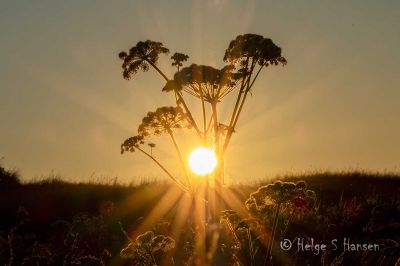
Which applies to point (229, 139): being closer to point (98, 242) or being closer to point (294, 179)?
point (98, 242)

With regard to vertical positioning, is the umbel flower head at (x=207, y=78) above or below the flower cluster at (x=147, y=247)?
above

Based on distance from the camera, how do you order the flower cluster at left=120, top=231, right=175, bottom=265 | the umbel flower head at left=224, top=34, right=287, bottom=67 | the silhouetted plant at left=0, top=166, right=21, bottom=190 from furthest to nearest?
the silhouetted plant at left=0, top=166, right=21, bottom=190, the umbel flower head at left=224, top=34, right=287, bottom=67, the flower cluster at left=120, top=231, right=175, bottom=265

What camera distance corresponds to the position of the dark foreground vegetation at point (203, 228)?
7125 mm

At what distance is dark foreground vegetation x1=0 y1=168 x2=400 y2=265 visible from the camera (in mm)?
7125

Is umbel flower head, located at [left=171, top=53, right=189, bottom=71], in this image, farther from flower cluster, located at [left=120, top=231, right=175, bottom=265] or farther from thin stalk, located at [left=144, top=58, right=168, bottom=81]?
flower cluster, located at [left=120, top=231, right=175, bottom=265]

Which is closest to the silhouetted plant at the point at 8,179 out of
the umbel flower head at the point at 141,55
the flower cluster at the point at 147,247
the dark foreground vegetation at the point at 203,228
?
the dark foreground vegetation at the point at 203,228

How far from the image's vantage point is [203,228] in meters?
8.65

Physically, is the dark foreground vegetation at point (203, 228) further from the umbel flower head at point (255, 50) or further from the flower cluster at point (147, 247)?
the umbel flower head at point (255, 50)

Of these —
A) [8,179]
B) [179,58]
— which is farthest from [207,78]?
[8,179]

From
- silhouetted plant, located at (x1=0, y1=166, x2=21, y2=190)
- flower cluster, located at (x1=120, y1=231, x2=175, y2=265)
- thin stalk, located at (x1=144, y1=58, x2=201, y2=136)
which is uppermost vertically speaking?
thin stalk, located at (x1=144, y1=58, x2=201, y2=136)

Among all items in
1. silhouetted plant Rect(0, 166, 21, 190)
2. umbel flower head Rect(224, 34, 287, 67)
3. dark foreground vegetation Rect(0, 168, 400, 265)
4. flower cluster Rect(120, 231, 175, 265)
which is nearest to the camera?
flower cluster Rect(120, 231, 175, 265)

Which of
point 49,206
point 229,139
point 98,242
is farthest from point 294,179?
point 98,242

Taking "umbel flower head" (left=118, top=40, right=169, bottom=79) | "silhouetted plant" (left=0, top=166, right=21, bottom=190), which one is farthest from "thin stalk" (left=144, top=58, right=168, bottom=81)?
"silhouetted plant" (left=0, top=166, right=21, bottom=190)

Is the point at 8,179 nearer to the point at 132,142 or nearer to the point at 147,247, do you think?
the point at 132,142
